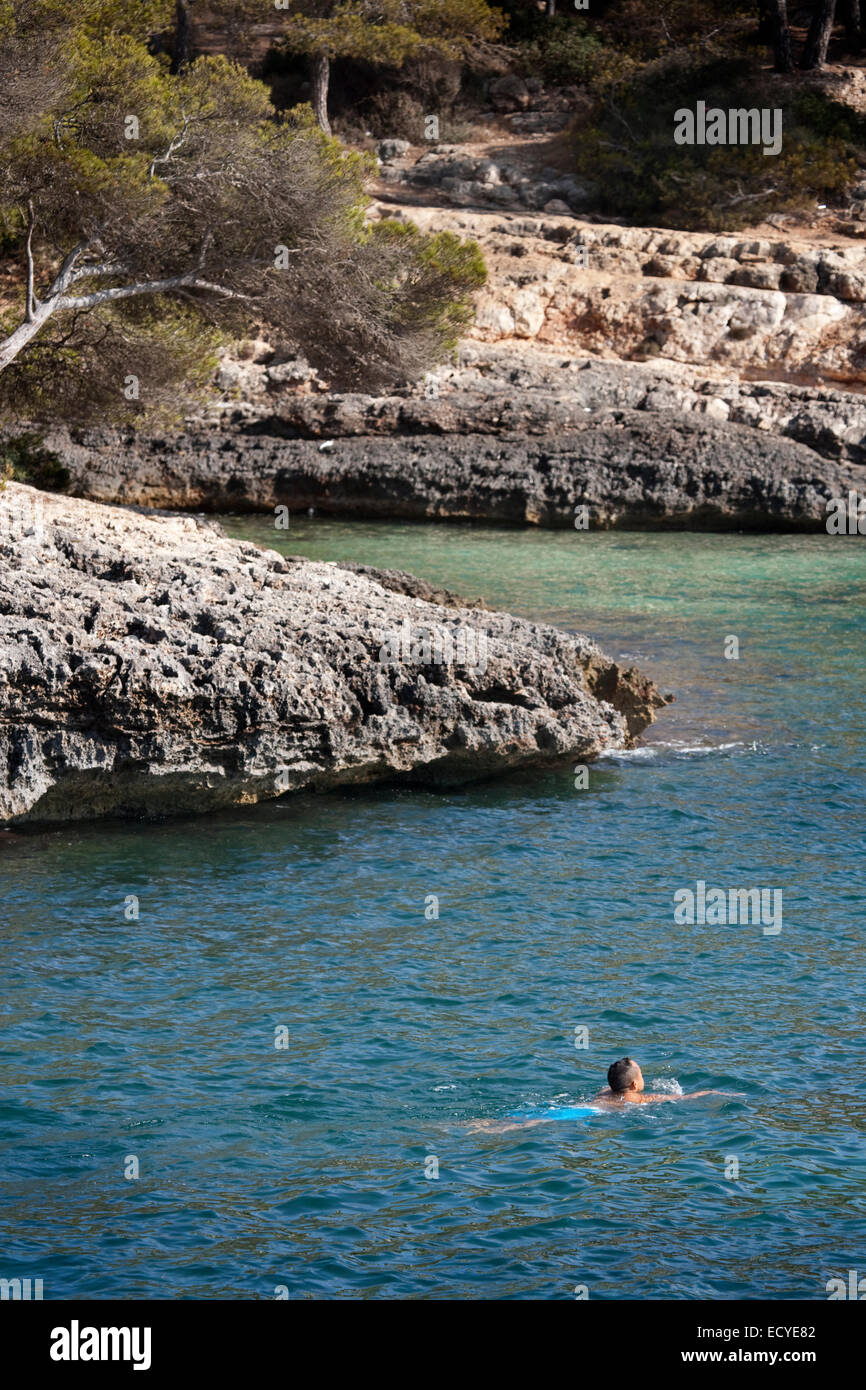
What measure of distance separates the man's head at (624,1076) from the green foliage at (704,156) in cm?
3488

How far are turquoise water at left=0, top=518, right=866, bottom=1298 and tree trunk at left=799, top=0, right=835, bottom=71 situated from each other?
35.6m

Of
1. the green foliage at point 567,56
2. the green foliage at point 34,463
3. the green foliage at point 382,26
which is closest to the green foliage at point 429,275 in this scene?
the green foliage at point 34,463

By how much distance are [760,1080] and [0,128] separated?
17.3m

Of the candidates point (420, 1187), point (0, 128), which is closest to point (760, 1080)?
point (420, 1187)

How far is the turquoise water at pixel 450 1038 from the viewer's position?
25.8 ft

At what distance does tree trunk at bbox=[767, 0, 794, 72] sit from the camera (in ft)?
150

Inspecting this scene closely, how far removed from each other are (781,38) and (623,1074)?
1728 inches

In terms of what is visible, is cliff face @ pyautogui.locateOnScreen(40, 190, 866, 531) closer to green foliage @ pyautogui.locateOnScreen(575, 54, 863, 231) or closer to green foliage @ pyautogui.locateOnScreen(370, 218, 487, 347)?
green foliage @ pyautogui.locateOnScreen(575, 54, 863, 231)

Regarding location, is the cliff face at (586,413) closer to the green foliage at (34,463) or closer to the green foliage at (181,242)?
the green foliage at (34,463)

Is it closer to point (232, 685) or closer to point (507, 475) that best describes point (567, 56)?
point (507, 475)

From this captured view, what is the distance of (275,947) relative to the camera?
467 inches

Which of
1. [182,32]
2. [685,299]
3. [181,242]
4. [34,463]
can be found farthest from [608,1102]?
[182,32]

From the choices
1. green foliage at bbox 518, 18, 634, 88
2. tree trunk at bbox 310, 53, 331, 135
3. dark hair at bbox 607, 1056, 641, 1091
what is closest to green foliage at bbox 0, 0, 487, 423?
dark hair at bbox 607, 1056, 641, 1091
